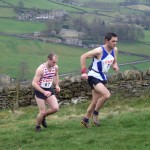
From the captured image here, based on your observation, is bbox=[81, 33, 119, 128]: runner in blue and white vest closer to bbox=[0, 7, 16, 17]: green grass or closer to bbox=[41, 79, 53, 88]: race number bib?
bbox=[41, 79, 53, 88]: race number bib

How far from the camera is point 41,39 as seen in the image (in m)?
72.9

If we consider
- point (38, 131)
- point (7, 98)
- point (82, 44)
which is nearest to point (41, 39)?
point (82, 44)

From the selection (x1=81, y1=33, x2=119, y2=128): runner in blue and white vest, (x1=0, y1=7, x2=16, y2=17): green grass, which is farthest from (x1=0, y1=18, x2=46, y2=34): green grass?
(x1=81, y1=33, x2=119, y2=128): runner in blue and white vest

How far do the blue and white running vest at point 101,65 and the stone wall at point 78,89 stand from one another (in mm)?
5987

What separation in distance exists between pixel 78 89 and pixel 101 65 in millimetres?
6443

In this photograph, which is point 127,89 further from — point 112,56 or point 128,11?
point 128,11

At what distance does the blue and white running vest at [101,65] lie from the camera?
9523 mm

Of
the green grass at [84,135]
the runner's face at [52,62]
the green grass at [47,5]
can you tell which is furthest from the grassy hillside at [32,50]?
the runner's face at [52,62]

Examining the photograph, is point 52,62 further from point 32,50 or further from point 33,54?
point 32,50

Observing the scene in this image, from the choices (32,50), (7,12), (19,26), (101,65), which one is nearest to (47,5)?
(7,12)

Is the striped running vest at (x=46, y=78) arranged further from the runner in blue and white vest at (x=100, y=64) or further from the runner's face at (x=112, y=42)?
the runner's face at (x=112, y=42)

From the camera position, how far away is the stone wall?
51.4ft

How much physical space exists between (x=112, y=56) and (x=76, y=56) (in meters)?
55.8

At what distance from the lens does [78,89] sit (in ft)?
52.2
